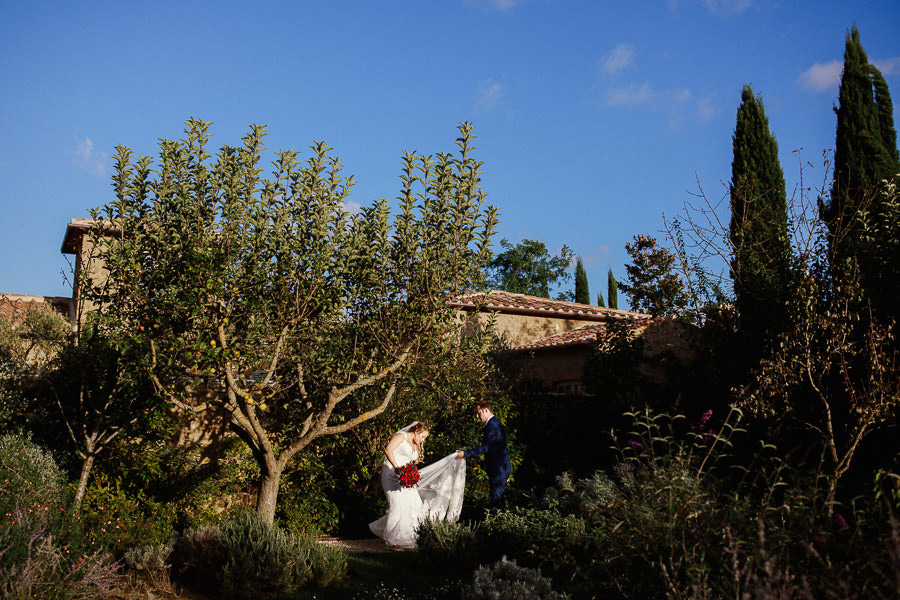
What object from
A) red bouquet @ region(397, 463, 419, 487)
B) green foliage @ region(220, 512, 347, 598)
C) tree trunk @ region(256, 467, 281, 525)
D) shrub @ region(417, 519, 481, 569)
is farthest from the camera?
red bouquet @ region(397, 463, 419, 487)

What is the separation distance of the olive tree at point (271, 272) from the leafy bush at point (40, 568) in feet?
6.66

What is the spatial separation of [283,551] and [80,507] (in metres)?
3.16

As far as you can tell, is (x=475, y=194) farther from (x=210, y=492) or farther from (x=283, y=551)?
(x=210, y=492)

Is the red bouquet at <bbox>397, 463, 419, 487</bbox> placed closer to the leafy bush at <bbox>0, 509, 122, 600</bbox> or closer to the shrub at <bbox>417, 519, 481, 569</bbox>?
the shrub at <bbox>417, 519, 481, 569</bbox>

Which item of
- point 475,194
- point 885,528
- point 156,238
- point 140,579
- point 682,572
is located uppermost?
point 475,194

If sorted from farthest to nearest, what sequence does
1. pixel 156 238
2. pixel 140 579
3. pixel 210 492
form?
pixel 210 492 < pixel 156 238 < pixel 140 579

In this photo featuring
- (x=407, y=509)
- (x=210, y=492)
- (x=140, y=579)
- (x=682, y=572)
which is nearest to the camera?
(x=682, y=572)

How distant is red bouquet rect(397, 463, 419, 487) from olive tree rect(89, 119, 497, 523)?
1396 millimetres

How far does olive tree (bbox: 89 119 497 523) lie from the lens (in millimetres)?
7184

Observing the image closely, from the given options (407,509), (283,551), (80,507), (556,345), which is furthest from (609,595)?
(556,345)

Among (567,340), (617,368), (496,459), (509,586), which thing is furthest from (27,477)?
(567,340)

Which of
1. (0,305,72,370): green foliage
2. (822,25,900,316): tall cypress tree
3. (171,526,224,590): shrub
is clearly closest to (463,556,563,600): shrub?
(171,526,224,590): shrub

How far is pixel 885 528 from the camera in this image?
3.88 m

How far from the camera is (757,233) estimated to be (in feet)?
36.4
